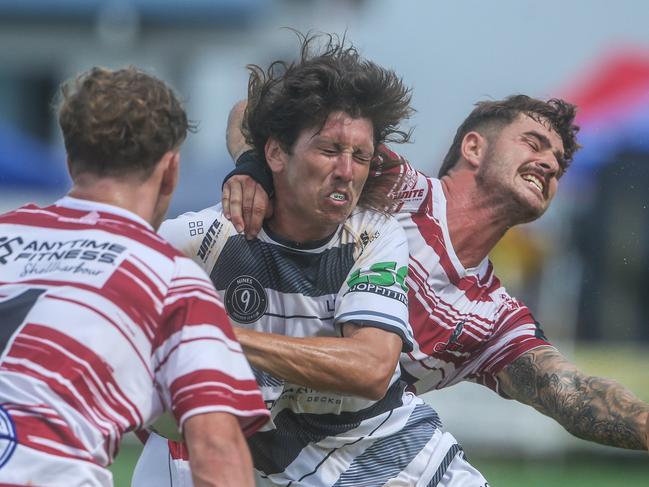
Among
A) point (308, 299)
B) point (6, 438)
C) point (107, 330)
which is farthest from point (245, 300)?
point (6, 438)

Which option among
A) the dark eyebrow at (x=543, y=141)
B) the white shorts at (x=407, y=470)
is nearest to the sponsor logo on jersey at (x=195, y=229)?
Answer: the white shorts at (x=407, y=470)

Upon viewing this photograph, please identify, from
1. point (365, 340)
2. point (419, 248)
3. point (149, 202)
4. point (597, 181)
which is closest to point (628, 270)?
point (597, 181)

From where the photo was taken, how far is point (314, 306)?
5.05 m

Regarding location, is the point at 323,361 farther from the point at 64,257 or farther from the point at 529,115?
the point at 529,115

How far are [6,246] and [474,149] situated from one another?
2858 mm

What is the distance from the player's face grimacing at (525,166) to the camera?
5.89m

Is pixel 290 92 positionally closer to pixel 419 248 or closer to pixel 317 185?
pixel 317 185

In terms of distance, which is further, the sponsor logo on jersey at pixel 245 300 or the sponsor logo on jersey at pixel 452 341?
the sponsor logo on jersey at pixel 452 341

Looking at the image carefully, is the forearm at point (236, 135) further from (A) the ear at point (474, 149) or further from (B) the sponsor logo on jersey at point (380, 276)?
(A) the ear at point (474, 149)

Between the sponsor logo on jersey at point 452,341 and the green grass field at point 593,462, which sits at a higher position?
→ the sponsor logo on jersey at point 452,341

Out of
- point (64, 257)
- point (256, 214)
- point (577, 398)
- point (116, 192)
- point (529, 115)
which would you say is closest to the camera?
point (64, 257)

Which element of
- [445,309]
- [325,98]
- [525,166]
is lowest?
[445,309]

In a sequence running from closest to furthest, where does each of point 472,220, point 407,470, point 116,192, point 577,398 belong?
point 116,192
point 407,470
point 577,398
point 472,220

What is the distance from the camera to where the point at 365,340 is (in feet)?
15.7
